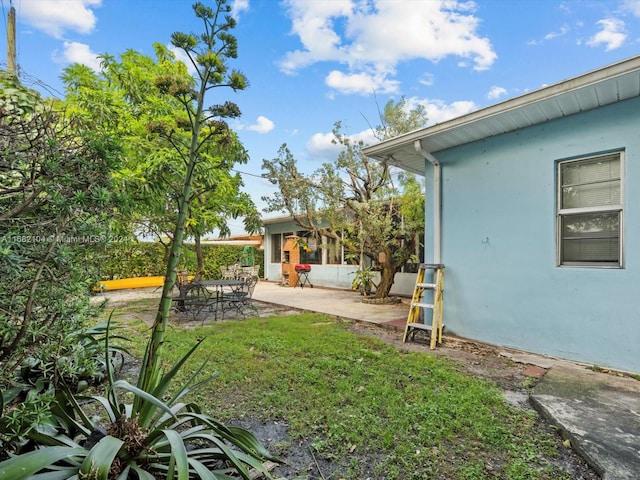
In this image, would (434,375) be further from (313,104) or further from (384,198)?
(313,104)

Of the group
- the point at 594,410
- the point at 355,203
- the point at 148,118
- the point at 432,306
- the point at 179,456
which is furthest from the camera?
the point at 355,203

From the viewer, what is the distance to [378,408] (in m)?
2.96

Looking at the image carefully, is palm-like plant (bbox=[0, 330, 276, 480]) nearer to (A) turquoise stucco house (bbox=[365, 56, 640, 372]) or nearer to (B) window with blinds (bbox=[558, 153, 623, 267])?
(A) turquoise stucco house (bbox=[365, 56, 640, 372])

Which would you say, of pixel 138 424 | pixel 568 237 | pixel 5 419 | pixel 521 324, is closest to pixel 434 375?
pixel 521 324

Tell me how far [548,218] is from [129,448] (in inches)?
198

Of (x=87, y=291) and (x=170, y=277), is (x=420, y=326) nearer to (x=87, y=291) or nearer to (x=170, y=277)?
(x=170, y=277)

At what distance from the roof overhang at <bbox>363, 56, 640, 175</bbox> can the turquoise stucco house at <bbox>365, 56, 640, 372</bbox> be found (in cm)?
1

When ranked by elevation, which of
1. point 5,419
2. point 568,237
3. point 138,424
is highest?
point 568,237

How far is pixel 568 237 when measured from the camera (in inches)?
167

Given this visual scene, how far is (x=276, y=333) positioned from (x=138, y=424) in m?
4.01

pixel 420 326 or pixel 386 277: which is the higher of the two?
pixel 386 277

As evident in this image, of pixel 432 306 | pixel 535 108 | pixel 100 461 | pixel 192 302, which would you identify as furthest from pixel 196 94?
pixel 192 302

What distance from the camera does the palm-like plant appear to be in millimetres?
1330

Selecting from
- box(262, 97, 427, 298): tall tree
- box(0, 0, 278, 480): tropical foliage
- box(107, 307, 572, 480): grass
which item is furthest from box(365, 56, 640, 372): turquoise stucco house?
box(0, 0, 278, 480): tropical foliage
